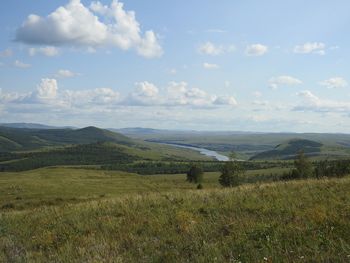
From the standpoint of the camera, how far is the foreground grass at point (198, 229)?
8.36 m

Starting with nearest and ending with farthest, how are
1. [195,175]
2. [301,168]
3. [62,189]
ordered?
1. [62,189]
2. [301,168]
3. [195,175]

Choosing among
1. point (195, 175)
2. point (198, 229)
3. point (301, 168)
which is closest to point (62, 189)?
point (301, 168)

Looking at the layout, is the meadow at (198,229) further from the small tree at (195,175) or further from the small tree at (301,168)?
the small tree at (195,175)

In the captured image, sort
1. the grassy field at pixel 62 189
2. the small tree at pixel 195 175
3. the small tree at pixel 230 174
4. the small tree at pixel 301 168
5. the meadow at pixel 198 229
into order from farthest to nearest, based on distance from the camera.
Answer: the small tree at pixel 195 175, the small tree at pixel 230 174, the small tree at pixel 301 168, the grassy field at pixel 62 189, the meadow at pixel 198 229

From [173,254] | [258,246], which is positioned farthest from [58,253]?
[258,246]

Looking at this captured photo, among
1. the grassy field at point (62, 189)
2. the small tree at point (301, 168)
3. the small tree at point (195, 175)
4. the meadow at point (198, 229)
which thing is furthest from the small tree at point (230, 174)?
the meadow at point (198, 229)

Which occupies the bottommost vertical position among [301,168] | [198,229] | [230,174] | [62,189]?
[62,189]

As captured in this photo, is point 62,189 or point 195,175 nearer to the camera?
point 62,189

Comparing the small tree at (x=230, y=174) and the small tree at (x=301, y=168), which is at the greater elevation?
the small tree at (x=301, y=168)

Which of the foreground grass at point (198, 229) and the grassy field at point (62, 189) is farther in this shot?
the grassy field at point (62, 189)

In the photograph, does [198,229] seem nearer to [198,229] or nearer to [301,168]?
[198,229]

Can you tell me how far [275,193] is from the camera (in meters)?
15.2

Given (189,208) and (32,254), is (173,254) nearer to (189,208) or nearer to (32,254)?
(32,254)

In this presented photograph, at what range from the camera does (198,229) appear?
1080cm
